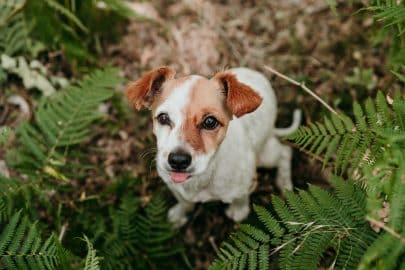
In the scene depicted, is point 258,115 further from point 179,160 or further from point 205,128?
point 179,160

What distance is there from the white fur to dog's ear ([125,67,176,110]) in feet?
0.61

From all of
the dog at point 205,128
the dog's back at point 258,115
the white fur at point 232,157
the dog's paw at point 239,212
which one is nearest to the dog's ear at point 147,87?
the dog at point 205,128

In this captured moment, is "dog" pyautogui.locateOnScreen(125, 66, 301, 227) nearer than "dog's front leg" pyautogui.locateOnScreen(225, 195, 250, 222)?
Yes

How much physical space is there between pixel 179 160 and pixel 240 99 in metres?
0.55

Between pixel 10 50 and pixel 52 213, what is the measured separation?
174 centimetres

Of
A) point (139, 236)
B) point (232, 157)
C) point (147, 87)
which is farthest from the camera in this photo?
point (139, 236)

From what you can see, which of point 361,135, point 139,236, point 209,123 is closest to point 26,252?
point 139,236

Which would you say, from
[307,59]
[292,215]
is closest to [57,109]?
[292,215]

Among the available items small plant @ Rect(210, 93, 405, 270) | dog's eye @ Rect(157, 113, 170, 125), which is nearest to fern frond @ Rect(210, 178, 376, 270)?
small plant @ Rect(210, 93, 405, 270)

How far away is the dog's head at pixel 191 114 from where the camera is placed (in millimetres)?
2775

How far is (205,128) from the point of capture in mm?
2887

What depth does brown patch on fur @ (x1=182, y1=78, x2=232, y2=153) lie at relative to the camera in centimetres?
282

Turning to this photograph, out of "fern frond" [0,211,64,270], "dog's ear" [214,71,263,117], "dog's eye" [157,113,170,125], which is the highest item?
"dog's ear" [214,71,263,117]

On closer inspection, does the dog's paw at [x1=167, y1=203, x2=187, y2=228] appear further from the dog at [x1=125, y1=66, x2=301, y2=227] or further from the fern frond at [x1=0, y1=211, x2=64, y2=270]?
the fern frond at [x1=0, y1=211, x2=64, y2=270]
